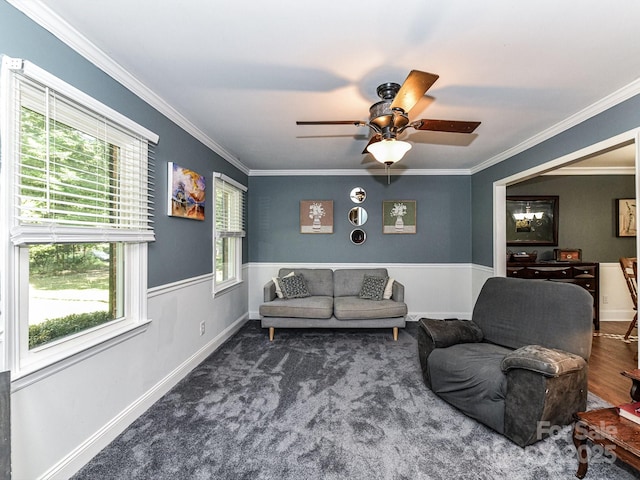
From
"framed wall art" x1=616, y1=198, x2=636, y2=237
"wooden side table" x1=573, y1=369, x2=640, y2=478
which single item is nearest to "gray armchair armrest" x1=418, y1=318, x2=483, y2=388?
"wooden side table" x1=573, y1=369, x2=640, y2=478

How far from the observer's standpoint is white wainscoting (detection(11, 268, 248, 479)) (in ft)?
4.84

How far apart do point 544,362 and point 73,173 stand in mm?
2948

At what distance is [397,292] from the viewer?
4.14 meters

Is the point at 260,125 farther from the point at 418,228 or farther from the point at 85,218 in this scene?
the point at 418,228

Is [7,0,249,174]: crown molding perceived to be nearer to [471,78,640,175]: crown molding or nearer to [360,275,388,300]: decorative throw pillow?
[360,275,388,300]: decorative throw pillow

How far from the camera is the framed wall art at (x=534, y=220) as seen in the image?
486 cm

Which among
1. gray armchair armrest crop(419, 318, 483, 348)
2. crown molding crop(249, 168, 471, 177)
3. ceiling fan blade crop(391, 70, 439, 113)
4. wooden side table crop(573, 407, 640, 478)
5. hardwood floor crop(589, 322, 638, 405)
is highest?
crown molding crop(249, 168, 471, 177)

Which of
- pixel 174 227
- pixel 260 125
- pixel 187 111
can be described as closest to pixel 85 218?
pixel 174 227

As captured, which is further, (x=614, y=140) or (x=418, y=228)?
(x=418, y=228)

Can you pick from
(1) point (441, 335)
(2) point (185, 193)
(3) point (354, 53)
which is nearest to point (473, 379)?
(1) point (441, 335)

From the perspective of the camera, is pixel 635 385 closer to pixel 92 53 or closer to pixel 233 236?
pixel 92 53

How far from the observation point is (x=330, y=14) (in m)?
1.51

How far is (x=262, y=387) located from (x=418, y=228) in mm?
3444

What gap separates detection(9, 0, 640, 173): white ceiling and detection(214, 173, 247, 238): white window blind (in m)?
1.07
